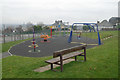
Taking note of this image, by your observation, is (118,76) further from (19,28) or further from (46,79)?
(19,28)

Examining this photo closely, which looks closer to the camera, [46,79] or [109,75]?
[46,79]

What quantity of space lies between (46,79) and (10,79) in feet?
4.41

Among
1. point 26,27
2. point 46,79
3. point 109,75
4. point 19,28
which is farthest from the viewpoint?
point 26,27

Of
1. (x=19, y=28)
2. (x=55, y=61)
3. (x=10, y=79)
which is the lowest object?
(x=10, y=79)

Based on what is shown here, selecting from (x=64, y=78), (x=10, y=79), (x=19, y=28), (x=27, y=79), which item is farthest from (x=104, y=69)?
(x=19, y=28)

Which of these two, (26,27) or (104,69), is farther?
(26,27)

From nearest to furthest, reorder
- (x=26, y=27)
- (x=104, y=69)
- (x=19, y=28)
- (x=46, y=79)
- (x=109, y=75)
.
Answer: (x=46, y=79) < (x=109, y=75) < (x=104, y=69) < (x=19, y=28) < (x=26, y=27)

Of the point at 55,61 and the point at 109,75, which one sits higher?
the point at 55,61

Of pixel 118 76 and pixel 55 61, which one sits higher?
pixel 55 61

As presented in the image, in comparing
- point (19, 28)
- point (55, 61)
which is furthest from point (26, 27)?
point (55, 61)

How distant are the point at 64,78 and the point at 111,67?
245 centimetres

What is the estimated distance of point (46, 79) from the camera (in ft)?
15.7

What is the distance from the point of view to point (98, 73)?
5.36 meters

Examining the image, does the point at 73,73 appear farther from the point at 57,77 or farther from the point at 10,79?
the point at 10,79
